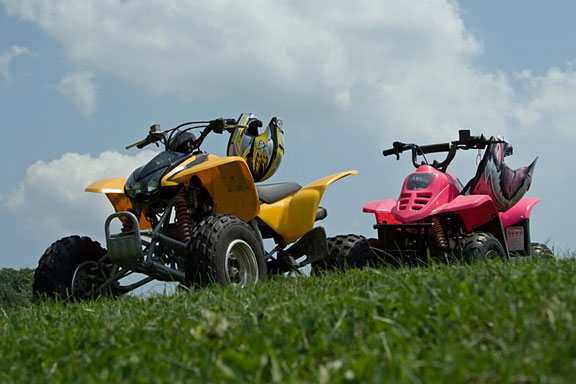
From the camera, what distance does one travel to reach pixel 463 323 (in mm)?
2705

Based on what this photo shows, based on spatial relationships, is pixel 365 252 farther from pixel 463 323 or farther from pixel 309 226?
pixel 463 323

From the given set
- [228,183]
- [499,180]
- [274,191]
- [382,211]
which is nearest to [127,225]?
[228,183]

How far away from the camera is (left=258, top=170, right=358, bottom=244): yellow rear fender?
721 centimetres

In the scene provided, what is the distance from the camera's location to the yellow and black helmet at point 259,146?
735cm

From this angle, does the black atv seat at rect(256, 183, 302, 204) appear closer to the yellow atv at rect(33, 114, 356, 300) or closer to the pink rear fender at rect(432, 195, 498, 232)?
the yellow atv at rect(33, 114, 356, 300)

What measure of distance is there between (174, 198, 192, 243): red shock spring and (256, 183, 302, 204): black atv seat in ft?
3.90

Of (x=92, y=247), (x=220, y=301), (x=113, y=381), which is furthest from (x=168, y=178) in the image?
(x=113, y=381)

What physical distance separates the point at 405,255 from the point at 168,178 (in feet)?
9.31

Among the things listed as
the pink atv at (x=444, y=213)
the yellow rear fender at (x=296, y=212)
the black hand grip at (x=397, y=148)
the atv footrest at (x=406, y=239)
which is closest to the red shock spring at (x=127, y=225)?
the yellow rear fender at (x=296, y=212)

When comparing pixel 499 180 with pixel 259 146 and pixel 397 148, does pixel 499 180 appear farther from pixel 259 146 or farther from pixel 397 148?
pixel 259 146

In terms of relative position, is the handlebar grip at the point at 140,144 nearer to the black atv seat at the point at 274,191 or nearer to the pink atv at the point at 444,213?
the black atv seat at the point at 274,191

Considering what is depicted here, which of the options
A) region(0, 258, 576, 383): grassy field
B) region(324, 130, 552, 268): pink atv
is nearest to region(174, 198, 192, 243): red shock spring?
region(324, 130, 552, 268): pink atv

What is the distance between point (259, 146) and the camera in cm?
Answer: 740

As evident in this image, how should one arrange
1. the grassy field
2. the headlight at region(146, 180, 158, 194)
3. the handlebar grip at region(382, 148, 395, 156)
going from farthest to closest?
1. the handlebar grip at region(382, 148, 395, 156)
2. the headlight at region(146, 180, 158, 194)
3. the grassy field
